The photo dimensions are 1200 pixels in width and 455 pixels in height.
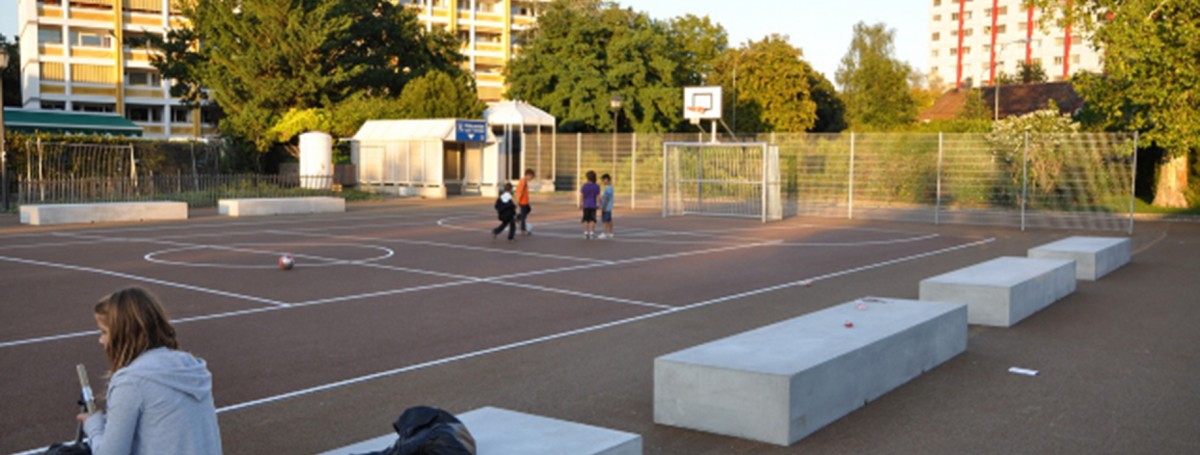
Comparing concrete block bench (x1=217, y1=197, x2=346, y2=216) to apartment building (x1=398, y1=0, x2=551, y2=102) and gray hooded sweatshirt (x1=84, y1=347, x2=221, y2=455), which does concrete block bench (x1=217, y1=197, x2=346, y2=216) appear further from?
apartment building (x1=398, y1=0, x2=551, y2=102)

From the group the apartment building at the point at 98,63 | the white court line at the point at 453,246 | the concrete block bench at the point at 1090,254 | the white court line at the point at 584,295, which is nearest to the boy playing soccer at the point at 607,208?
the white court line at the point at 453,246

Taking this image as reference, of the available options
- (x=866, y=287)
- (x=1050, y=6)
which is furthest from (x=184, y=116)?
(x=866, y=287)

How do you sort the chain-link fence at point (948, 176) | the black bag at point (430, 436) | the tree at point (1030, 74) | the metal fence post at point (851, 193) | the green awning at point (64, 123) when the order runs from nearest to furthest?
the black bag at point (430, 436) → the chain-link fence at point (948, 176) → the metal fence post at point (851, 193) → the green awning at point (64, 123) → the tree at point (1030, 74)

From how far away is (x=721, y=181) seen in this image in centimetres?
3041

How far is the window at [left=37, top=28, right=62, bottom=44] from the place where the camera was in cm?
Answer: 7606

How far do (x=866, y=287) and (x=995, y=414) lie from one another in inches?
284

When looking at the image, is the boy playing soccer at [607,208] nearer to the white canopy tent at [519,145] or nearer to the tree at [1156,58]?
the tree at [1156,58]

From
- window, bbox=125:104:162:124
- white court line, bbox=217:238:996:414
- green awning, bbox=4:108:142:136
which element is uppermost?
window, bbox=125:104:162:124

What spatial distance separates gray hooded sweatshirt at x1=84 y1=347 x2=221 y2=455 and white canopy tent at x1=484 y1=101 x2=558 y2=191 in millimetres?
36490

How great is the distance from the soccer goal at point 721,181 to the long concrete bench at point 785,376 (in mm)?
21019

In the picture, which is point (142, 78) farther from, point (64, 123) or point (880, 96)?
point (880, 96)

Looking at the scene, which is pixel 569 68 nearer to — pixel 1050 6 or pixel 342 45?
pixel 342 45

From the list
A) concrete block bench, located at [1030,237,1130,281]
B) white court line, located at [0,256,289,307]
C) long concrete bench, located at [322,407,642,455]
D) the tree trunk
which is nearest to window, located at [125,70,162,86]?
white court line, located at [0,256,289,307]

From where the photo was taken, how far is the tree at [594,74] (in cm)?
5456
